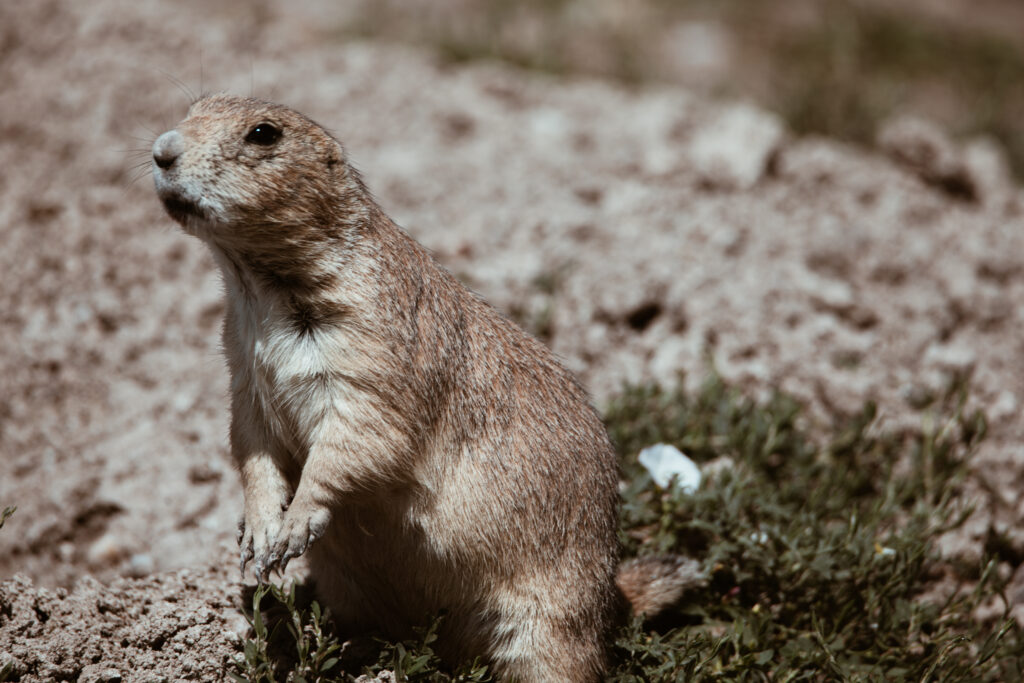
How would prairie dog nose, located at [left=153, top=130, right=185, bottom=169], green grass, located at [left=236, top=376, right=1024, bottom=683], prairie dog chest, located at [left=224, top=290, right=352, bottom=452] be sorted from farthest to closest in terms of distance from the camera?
green grass, located at [left=236, top=376, right=1024, bottom=683], prairie dog chest, located at [left=224, top=290, right=352, bottom=452], prairie dog nose, located at [left=153, top=130, right=185, bottom=169]

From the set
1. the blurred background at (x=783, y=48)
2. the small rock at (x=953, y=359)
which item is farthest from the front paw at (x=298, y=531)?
the blurred background at (x=783, y=48)

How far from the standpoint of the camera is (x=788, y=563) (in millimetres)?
3770

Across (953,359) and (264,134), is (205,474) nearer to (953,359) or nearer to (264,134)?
(264,134)

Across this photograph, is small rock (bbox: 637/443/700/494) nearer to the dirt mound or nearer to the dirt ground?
the dirt ground

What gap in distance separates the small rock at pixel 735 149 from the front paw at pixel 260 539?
12.3 feet

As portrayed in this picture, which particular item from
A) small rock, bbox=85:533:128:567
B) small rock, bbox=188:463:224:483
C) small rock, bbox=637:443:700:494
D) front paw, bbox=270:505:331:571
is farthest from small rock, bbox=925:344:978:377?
small rock, bbox=85:533:128:567

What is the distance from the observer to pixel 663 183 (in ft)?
19.6

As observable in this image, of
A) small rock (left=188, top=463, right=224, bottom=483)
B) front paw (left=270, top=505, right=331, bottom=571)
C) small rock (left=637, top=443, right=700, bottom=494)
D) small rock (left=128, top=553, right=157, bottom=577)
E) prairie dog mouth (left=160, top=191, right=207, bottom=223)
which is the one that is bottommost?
small rock (left=128, top=553, right=157, bottom=577)

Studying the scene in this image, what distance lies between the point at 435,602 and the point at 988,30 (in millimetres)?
9356

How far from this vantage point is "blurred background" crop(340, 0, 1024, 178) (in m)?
7.18

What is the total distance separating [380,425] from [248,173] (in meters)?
0.88

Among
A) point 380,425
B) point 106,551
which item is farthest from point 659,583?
point 106,551

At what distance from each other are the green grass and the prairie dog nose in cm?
134

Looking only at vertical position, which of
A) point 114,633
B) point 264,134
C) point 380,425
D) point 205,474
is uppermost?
point 264,134
